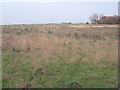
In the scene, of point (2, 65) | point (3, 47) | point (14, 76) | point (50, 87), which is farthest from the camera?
point (3, 47)

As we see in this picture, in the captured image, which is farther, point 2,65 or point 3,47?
point 3,47

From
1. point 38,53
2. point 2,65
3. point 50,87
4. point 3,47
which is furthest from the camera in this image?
→ point 3,47

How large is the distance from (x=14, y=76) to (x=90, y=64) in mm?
2933

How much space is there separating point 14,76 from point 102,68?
302 centimetres

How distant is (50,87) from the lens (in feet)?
17.5

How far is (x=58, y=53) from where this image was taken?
9562 millimetres

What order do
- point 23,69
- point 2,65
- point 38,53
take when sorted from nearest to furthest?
point 23,69, point 2,65, point 38,53

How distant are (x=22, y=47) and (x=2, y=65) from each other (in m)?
3.39

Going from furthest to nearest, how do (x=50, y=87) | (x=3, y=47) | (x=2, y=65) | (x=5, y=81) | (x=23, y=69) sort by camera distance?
(x=3, y=47) < (x=2, y=65) < (x=23, y=69) < (x=5, y=81) < (x=50, y=87)

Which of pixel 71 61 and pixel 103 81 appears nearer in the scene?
pixel 103 81

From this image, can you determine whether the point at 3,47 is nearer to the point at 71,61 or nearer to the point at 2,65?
the point at 2,65

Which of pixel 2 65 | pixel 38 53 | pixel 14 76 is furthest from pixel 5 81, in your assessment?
pixel 38 53

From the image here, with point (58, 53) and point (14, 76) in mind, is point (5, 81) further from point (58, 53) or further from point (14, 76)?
point (58, 53)

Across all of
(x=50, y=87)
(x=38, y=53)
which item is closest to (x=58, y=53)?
(x=38, y=53)
